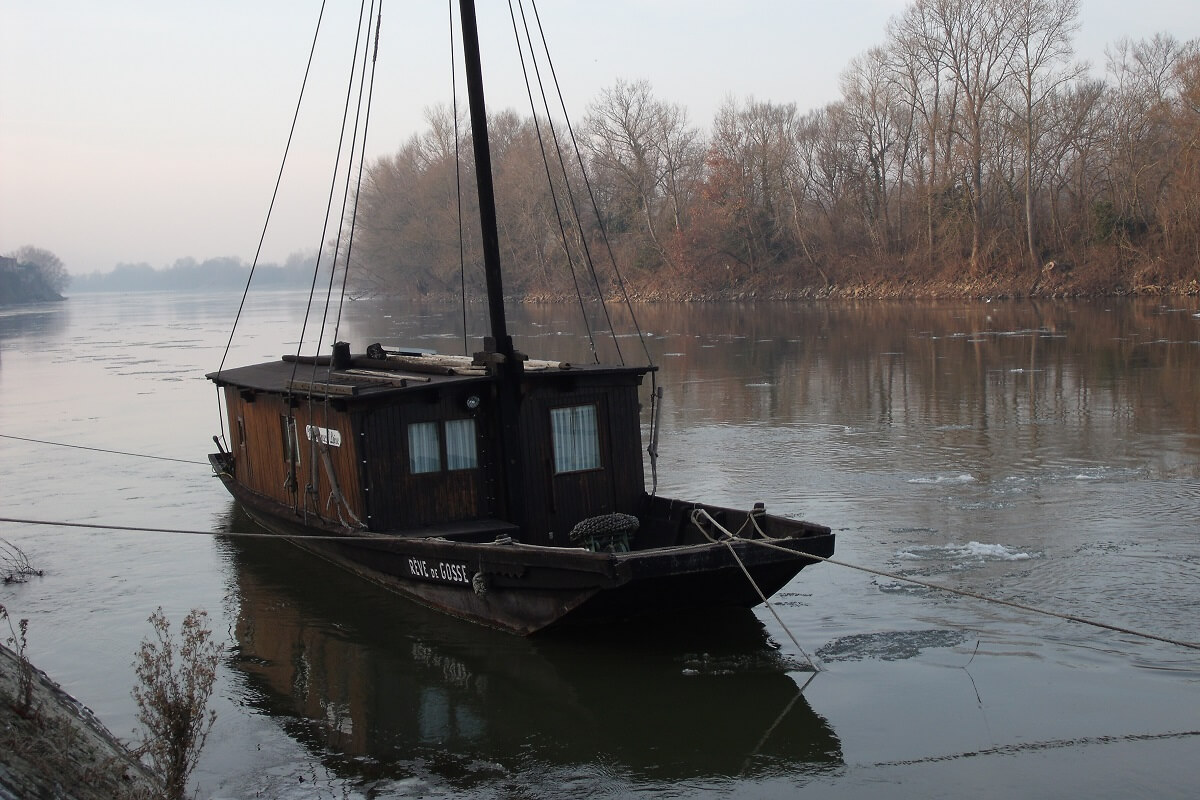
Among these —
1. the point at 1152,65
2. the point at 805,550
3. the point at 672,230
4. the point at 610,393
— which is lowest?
the point at 805,550

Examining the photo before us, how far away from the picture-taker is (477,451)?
479 inches

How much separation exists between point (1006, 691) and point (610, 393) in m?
5.05

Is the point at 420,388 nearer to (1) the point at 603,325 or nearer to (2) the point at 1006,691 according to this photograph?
(2) the point at 1006,691

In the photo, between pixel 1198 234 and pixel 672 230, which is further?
pixel 672 230

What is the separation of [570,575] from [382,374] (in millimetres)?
4166

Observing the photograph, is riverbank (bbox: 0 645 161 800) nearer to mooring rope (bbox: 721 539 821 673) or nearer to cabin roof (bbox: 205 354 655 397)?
cabin roof (bbox: 205 354 655 397)

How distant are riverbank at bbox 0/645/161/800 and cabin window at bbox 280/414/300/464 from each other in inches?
229

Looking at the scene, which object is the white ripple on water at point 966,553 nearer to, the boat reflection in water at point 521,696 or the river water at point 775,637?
the river water at point 775,637

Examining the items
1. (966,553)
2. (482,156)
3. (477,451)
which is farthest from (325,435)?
(966,553)

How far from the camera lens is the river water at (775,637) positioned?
8.41 m

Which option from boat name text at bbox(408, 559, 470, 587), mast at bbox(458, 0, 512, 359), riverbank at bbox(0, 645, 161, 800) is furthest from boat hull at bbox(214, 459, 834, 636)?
riverbank at bbox(0, 645, 161, 800)

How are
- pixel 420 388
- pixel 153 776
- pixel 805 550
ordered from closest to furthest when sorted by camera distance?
pixel 153 776 → pixel 805 550 → pixel 420 388

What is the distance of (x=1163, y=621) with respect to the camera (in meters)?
10.5

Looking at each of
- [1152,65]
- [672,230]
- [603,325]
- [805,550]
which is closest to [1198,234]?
[1152,65]
